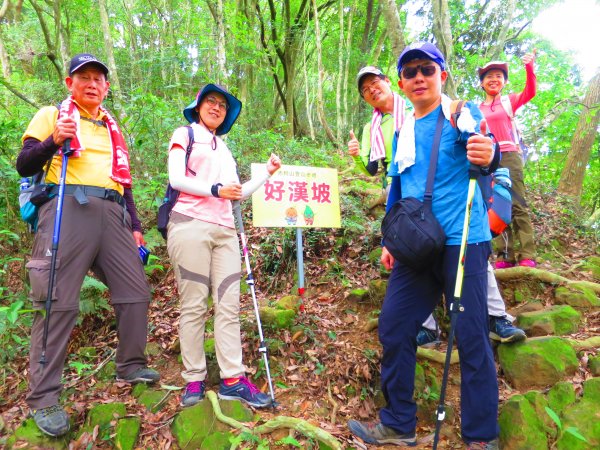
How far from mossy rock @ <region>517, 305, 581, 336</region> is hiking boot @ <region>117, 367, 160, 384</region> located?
400cm

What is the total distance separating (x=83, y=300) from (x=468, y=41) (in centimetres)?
1741

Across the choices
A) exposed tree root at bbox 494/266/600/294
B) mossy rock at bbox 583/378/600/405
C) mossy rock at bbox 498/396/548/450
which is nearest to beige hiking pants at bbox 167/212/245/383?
mossy rock at bbox 498/396/548/450

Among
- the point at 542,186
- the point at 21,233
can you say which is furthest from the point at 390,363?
the point at 542,186

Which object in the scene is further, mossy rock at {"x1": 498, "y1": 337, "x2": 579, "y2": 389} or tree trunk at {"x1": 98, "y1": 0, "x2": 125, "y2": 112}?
tree trunk at {"x1": 98, "y1": 0, "x2": 125, "y2": 112}

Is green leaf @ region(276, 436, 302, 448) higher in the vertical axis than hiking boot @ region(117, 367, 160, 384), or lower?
lower

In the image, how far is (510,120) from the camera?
15.9ft

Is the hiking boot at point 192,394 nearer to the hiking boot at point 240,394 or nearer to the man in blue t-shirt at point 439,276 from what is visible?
the hiking boot at point 240,394

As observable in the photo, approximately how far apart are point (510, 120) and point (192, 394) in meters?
4.93

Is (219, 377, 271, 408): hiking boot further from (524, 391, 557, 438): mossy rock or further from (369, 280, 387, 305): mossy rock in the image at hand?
(524, 391, 557, 438): mossy rock

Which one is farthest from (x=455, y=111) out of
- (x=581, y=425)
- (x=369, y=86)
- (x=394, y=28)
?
(x=394, y=28)

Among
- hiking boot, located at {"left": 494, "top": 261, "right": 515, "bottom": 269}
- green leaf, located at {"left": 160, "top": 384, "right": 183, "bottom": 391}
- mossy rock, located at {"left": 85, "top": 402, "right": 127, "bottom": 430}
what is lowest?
mossy rock, located at {"left": 85, "top": 402, "right": 127, "bottom": 430}

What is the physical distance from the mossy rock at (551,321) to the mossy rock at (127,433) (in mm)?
4099

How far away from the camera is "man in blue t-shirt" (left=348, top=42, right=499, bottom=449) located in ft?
8.23

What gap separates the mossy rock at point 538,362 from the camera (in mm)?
3523
